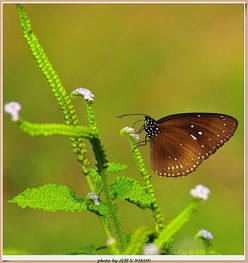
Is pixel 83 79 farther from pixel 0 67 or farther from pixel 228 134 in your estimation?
pixel 0 67

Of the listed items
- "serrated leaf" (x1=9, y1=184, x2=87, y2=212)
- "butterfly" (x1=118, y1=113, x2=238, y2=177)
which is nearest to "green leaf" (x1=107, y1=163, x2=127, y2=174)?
"serrated leaf" (x1=9, y1=184, x2=87, y2=212)

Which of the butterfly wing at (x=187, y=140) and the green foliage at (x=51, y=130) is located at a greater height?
the butterfly wing at (x=187, y=140)

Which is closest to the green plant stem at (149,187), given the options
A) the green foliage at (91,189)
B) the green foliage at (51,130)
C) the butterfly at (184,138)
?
the green foliage at (91,189)

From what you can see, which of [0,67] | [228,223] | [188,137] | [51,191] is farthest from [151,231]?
[228,223]

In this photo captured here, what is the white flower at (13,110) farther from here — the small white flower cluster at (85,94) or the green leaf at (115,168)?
the green leaf at (115,168)

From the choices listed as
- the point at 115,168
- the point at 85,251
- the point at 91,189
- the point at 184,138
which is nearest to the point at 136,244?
the point at 85,251

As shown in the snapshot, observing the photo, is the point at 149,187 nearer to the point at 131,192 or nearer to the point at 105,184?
the point at 131,192

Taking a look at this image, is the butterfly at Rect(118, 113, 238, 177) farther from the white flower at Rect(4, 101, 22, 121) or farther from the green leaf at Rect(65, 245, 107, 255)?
the white flower at Rect(4, 101, 22, 121)

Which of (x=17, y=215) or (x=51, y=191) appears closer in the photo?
(x=51, y=191)
